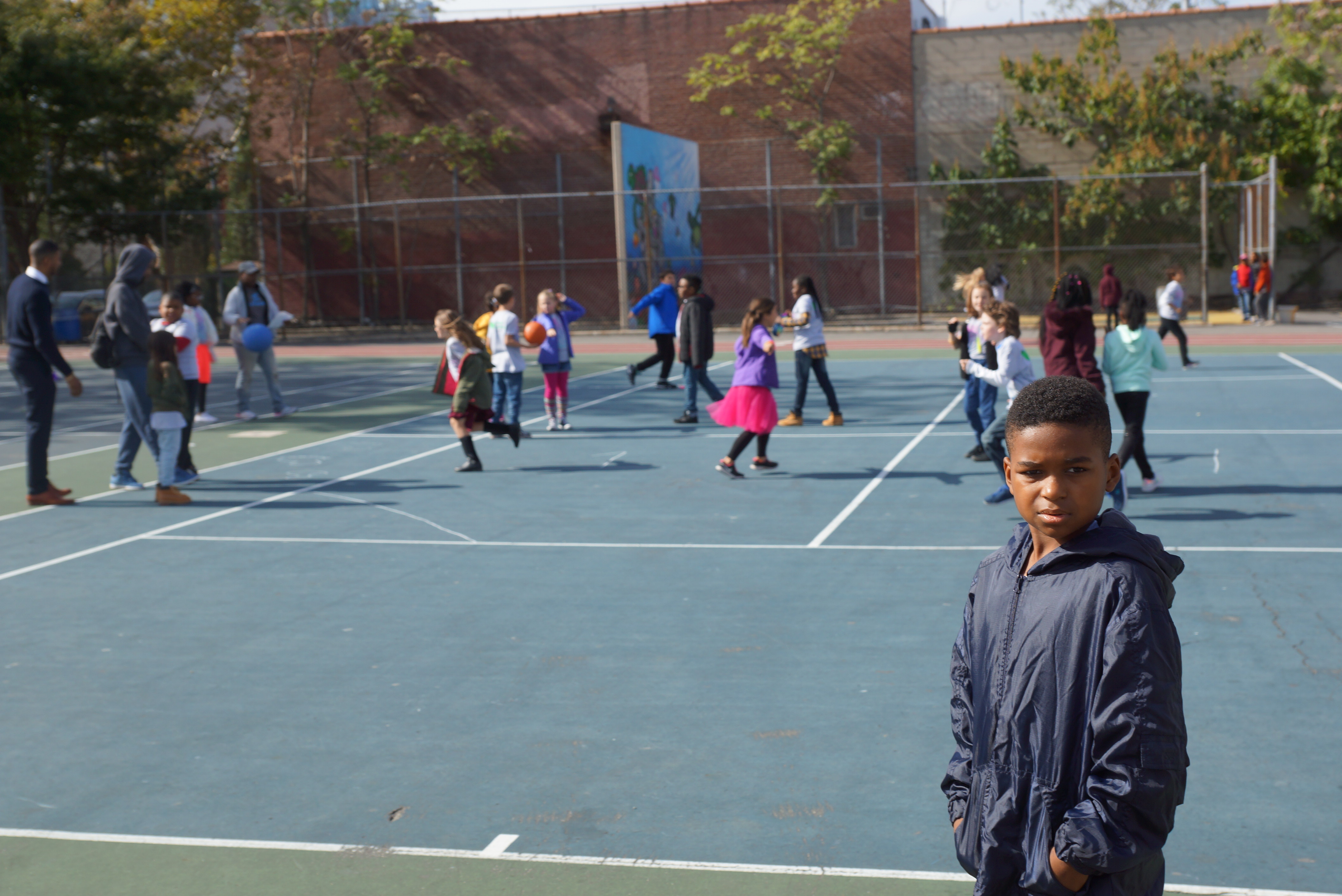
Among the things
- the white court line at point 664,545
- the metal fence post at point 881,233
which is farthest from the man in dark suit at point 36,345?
the metal fence post at point 881,233

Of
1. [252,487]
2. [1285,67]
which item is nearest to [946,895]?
[252,487]

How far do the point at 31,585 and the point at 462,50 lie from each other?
35.8m

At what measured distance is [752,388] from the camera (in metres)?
11.8

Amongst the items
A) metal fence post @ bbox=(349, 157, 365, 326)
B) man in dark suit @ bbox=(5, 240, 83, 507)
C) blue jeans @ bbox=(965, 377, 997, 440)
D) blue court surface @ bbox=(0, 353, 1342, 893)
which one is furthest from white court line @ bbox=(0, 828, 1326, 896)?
metal fence post @ bbox=(349, 157, 365, 326)

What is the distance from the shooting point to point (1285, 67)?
35.4 metres

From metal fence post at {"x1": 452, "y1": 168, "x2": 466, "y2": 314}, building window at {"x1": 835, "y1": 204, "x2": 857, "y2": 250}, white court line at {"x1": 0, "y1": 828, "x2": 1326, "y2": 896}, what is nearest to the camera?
white court line at {"x1": 0, "y1": 828, "x2": 1326, "y2": 896}

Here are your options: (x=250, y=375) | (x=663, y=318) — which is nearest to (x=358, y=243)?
(x=663, y=318)

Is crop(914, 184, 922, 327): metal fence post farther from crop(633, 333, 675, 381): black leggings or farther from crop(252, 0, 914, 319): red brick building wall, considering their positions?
crop(633, 333, 675, 381): black leggings

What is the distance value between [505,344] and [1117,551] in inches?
491

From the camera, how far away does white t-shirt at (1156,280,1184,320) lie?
21.7m

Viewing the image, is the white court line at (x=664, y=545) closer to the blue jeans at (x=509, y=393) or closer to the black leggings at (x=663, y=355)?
the blue jeans at (x=509, y=393)

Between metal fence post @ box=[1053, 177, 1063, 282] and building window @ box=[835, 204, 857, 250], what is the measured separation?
18.8 ft

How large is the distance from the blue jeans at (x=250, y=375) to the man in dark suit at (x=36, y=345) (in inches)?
233

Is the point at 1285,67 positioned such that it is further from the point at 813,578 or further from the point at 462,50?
the point at 813,578
